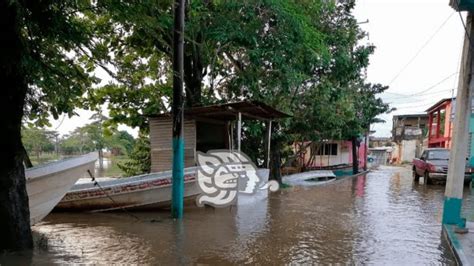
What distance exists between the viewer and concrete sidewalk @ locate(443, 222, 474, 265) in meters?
5.73

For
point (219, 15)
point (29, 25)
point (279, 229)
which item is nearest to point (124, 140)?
point (219, 15)

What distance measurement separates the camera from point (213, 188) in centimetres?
1055

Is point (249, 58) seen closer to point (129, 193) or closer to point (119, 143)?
point (129, 193)

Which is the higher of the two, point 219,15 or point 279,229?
point 219,15

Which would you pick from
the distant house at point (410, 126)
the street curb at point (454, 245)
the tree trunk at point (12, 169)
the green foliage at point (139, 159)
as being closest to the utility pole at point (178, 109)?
the tree trunk at point (12, 169)

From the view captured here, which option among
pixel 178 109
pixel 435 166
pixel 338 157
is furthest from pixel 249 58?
pixel 338 157

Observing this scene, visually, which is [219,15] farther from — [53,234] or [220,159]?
[53,234]

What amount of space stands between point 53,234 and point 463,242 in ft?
23.6

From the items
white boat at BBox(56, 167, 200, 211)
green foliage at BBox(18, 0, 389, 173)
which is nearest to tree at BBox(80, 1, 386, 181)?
green foliage at BBox(18, 0, 389, 173)

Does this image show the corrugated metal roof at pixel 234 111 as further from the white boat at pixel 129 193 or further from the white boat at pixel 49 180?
the white boat at pixel 49 180

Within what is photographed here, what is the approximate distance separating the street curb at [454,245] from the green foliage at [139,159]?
1369 centimetres

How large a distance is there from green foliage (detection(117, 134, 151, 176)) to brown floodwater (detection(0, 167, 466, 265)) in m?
8.98

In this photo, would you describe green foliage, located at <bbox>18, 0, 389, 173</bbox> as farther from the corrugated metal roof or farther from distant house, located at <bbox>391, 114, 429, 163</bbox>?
distant house, located at <bbox>391, 114, 429, 163</bbox>

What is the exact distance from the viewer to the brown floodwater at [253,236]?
6.10m
